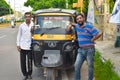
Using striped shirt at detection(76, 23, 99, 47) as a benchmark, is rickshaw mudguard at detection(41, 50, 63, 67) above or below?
below

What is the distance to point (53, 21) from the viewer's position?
1141 cm

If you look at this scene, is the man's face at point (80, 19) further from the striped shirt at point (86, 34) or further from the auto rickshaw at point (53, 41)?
the auto rickshaw at point (53, 41)

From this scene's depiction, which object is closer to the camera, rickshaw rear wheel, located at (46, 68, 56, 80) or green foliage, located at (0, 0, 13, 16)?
rickshaw rear wheel, located at (46, 68, 56, 80)

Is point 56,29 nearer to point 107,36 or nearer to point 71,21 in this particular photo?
point 71,21

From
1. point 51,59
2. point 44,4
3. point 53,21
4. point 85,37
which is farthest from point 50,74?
point 44,4

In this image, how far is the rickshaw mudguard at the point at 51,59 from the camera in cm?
983

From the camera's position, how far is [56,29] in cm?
1109

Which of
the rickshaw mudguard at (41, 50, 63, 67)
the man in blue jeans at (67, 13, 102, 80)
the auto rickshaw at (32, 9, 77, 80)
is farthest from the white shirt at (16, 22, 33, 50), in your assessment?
the man in blue jeans at (67, 13, 102, 80)

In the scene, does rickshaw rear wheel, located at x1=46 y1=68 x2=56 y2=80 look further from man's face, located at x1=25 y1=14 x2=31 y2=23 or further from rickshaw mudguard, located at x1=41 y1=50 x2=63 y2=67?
man's face, located at x1=25 y1=14 x2=31 y2=23

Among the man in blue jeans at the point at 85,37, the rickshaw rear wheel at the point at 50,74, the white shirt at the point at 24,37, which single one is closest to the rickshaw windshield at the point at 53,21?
the white shirt at the point at 24,37

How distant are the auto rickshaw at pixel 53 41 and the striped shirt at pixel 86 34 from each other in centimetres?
133

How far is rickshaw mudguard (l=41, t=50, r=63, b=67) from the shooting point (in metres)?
9.83

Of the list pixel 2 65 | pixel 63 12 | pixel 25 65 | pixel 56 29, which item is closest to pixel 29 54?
pixel 25 65

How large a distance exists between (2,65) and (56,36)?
11.7ft
